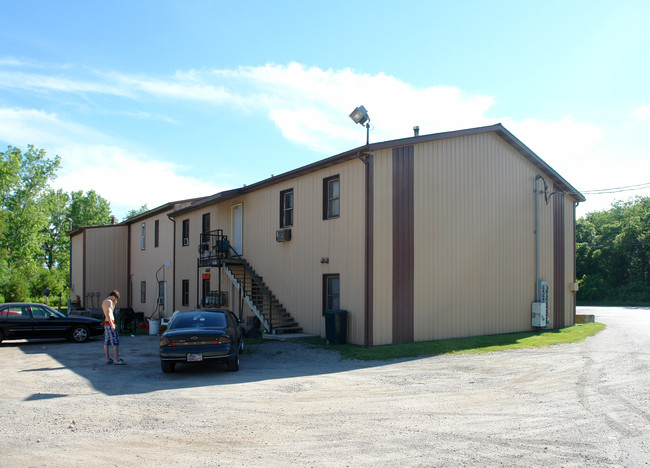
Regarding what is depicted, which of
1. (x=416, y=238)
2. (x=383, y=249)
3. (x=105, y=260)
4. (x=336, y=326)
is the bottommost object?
(x=336, y=326)

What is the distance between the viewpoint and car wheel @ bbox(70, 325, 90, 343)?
18609 millimetres

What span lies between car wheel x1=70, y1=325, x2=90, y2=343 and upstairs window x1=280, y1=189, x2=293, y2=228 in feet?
25.3

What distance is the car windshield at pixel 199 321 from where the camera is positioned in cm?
1225

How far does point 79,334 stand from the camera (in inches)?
735

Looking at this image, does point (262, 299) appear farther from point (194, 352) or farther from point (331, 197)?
point (194, 352)

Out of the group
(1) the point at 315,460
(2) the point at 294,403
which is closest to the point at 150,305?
(2) the point at 294,403

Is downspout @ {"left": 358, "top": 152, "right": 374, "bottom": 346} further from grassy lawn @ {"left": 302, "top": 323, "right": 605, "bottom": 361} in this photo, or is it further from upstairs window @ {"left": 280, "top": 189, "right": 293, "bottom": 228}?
upstairs window @ {"left": 280, "top": 189, "right": 293, "bottom": 228}

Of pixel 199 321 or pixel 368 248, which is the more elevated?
pixel 368 248

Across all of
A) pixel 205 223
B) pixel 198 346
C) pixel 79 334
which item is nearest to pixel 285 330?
pixel 198 346

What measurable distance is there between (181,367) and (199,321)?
4.26 ft

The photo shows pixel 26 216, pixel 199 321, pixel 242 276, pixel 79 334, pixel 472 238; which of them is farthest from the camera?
pixel 26 216

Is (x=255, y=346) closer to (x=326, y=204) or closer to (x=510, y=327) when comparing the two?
(x=326, y=204)

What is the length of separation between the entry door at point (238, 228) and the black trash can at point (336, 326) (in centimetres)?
780

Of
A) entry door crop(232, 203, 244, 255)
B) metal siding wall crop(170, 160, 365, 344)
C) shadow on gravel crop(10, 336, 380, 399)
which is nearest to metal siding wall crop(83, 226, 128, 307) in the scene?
metal siding wall crop(170, 160, 365, 344)
